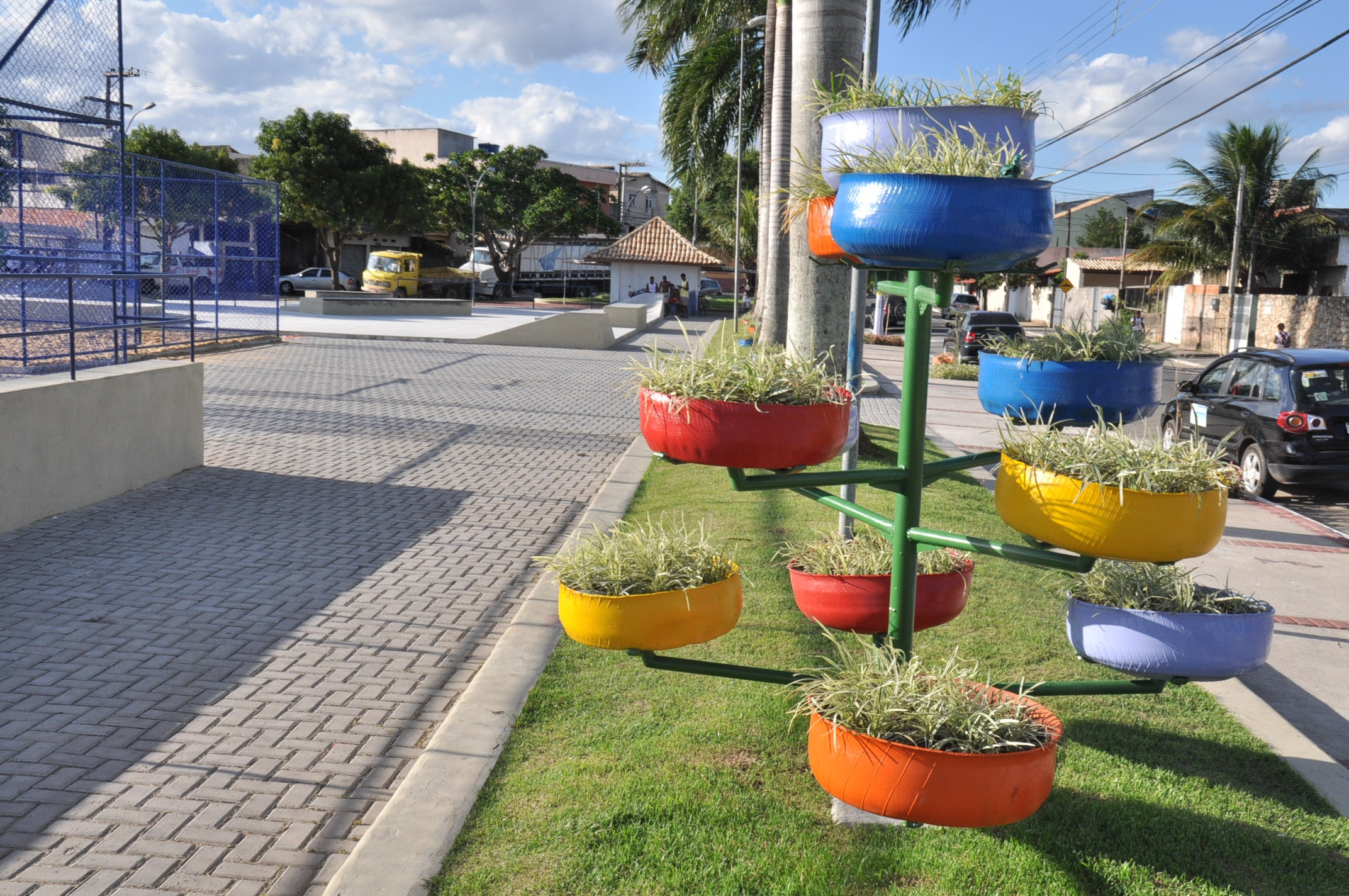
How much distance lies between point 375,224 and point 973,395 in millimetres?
34719

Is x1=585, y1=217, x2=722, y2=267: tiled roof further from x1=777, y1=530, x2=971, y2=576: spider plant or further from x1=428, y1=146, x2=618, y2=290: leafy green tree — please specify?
x1=777, y1=530, x2=971, y2=576: spider plant

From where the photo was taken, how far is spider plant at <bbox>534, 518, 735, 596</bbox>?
130 inches

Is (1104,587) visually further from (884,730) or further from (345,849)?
(345,849)

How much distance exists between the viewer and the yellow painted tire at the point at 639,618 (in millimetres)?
3184

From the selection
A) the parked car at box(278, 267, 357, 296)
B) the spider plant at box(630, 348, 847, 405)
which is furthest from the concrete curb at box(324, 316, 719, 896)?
the parked car at box(278, 267, 357, 296)

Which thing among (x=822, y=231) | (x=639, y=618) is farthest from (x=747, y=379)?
(x=639, y=618)

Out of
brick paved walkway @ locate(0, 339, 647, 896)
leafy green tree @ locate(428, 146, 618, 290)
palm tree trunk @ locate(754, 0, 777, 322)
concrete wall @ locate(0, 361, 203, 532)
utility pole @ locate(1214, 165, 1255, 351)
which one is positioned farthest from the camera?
leafy green tree @ locate(428, 146, 618, 290)

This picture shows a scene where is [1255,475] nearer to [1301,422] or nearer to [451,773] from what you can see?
[1301,422]

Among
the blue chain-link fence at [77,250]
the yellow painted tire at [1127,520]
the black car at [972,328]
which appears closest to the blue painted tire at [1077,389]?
the yellow painted tire at [1127,520]

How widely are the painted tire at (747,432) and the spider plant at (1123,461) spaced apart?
22.9 inches

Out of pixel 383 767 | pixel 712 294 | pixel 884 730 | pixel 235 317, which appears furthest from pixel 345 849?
pixel 712 294

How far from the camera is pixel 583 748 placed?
4109 mm

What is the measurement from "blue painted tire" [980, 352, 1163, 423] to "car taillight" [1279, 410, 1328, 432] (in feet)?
27.2

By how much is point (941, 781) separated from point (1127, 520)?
0.88m
